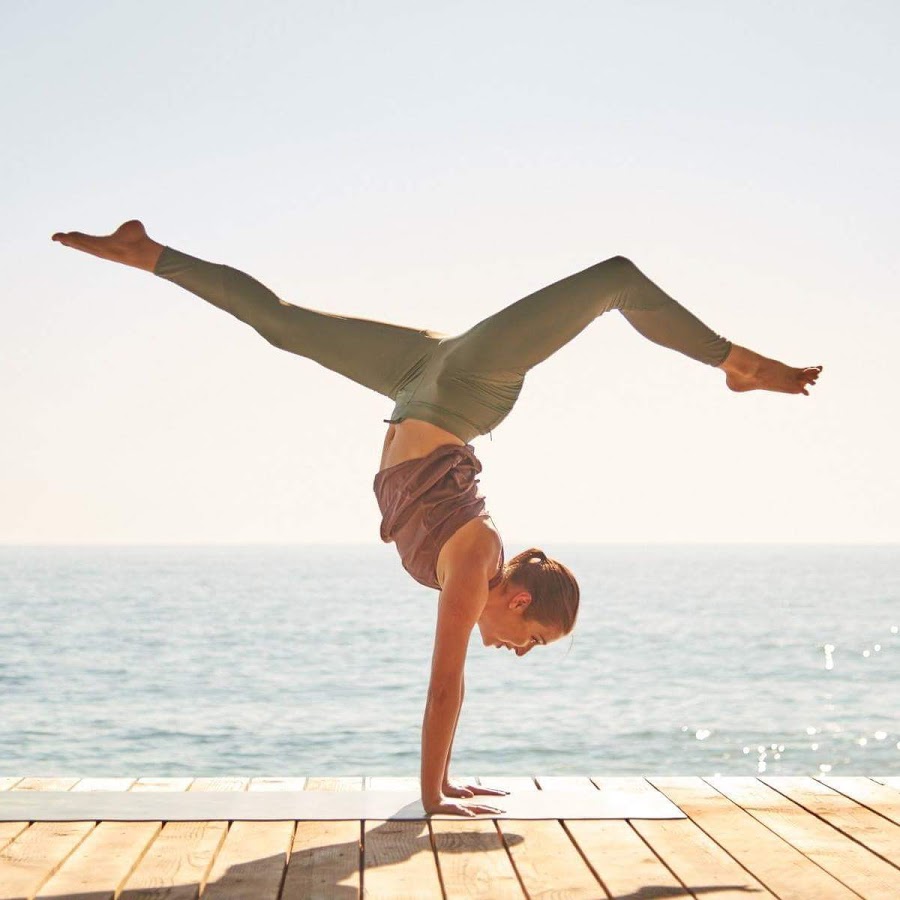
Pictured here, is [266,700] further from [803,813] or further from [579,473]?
[579,473]

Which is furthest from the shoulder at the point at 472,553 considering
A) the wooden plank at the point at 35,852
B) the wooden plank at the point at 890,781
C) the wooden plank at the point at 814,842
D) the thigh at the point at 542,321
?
the wooden plank at the point at 890,781

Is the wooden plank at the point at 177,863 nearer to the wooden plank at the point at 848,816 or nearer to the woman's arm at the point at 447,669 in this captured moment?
the woman's arm at the point at 447,669

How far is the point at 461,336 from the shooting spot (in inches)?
137

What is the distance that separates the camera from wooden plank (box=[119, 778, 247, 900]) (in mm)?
2604

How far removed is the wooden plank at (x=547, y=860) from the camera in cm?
264

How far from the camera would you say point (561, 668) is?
75.8 ft

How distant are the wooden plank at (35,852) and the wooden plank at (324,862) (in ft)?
1.71

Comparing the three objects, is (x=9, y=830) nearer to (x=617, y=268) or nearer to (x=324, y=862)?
(x=324, y=862)

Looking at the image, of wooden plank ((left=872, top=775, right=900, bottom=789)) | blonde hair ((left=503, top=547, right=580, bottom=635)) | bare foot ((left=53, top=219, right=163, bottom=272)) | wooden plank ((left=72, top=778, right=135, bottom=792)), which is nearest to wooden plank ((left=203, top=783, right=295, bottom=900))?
wooden plank ((left=72, top=778, right=135, bottom=792))

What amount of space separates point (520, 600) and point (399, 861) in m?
0.82

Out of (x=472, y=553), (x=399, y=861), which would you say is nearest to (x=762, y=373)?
(x=472, y=553)

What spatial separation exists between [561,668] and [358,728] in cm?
773

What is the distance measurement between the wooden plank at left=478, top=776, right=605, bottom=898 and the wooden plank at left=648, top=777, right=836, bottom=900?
208 mm

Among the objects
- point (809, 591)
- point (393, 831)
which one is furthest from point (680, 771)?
point (809, 591)
